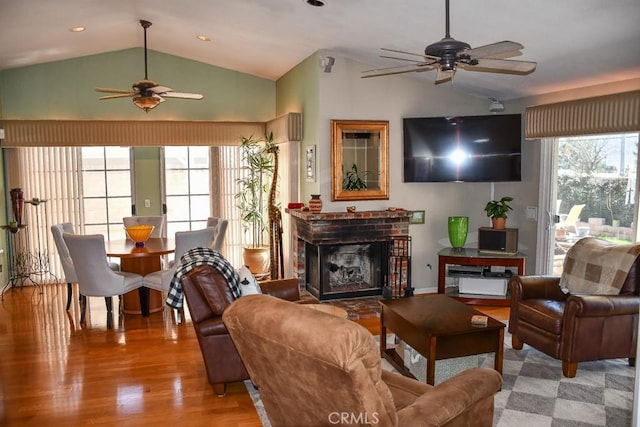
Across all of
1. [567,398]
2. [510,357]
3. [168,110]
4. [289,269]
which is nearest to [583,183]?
[510,357]

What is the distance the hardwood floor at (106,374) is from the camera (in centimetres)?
341

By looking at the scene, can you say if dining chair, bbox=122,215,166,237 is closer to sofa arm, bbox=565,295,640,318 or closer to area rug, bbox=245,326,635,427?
area rug, bbox=245,326,635,427

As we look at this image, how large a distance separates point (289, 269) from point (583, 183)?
12.2ft

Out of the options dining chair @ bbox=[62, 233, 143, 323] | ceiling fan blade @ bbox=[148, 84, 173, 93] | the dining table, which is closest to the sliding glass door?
ceiling fan blade @ bbox=[148, 84, 173, 93]

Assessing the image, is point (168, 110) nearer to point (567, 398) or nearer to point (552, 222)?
point (552, 222)

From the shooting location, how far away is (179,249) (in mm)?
5449

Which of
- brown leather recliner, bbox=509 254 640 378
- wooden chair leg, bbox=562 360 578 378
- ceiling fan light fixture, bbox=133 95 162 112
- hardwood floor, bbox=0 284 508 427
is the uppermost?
ceiling fan light fixture, bbox=133 95 162 112

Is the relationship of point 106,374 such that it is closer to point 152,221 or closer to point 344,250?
point 344,250

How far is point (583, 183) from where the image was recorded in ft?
17.8

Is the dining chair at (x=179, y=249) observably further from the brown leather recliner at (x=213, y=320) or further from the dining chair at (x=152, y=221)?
the brown leather recliner at (x=213, y=320)

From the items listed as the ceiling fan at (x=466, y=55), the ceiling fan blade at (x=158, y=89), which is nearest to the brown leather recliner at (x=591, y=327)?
the ceiling fan at (x=466, y=55)

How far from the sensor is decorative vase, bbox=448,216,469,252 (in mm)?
6145

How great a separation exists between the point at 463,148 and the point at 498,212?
0.85 metres

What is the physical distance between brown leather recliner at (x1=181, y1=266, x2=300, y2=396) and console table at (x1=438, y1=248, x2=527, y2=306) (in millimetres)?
3178
